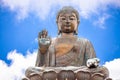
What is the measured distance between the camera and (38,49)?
7.73m

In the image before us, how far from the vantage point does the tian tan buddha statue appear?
7164 millimetres

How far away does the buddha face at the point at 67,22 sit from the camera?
862cm

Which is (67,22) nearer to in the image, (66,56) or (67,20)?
(67,20)

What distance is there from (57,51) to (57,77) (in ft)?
4.28

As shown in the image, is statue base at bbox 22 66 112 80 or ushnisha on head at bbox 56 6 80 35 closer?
statue base at bbox 22 66 112 80

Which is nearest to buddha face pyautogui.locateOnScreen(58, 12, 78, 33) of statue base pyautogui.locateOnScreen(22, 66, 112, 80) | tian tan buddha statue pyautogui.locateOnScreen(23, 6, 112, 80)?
tian tan buddha statue pyautogui.locateOnScreen(23, 6, 112, 80)

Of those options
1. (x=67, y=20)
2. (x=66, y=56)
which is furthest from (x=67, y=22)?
(x=66, y=56)

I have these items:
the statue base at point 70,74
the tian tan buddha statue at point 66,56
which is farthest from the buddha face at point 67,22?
the statue base at point 70,74

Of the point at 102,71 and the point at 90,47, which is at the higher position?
the point at 90,47

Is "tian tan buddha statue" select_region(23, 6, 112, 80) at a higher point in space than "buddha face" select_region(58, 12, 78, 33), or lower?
lower

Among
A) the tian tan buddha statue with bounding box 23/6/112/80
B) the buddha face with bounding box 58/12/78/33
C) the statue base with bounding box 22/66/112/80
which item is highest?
the buddha face with bounding box 58/12/78/33

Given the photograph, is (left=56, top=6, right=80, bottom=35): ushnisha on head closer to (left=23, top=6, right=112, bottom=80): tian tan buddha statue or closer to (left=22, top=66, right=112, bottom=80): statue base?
(left=23, top=6, right=112, bottom=80): tian tan buddha statue

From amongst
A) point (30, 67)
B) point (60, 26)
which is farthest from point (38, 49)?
point (60, 26)

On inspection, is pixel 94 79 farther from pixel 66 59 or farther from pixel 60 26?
pixel 60 26
